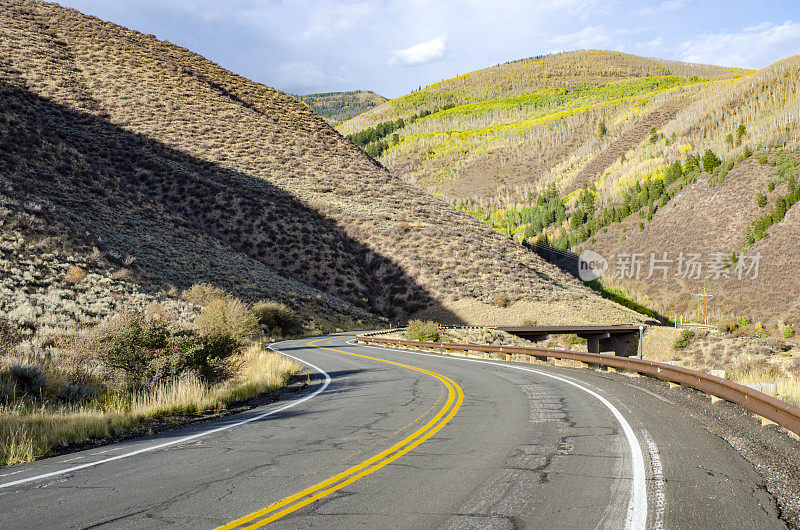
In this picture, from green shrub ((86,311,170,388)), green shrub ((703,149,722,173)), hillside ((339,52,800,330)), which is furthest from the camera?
green shrub ((703,149,722,173))

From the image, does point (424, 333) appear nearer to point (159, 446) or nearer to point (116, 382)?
point (116, 382)

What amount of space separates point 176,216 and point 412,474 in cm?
4515

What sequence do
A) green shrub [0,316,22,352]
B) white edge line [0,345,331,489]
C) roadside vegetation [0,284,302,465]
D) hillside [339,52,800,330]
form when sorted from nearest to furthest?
white edge line [0,345,331,489] → roadside vegetation [0,284,302,465] → green shrub [0,316,22,352] → hillside [339,52,800,330]

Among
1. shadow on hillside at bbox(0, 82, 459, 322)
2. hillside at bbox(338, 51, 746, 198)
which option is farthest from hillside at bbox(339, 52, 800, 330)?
shadow on hillside at bbox(0, 82, 459, 322)

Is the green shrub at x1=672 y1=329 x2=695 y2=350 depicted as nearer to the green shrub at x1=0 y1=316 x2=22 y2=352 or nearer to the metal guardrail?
the metal guardrail

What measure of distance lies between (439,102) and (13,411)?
187 metres

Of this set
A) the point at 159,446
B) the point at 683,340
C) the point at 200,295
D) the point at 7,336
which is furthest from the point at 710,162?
the point at 159,446

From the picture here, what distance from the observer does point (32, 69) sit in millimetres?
60875

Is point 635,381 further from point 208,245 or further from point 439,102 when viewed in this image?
point 439,102

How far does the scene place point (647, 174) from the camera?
87.6 meters

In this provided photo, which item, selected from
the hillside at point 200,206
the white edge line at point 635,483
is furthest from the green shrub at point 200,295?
the white edge line at point 635,483

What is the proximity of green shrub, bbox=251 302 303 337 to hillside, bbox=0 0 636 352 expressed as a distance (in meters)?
2.59

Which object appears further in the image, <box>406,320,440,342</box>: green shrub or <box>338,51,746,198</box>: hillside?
<box>338,51,746,198</box>: hillside

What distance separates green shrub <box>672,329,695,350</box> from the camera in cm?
3650
